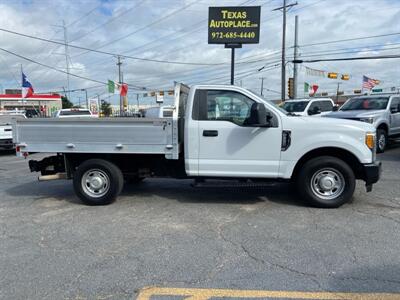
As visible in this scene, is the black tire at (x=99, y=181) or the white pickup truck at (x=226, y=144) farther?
the black tire at (x=99, y=181)

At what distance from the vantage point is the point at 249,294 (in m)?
3.56

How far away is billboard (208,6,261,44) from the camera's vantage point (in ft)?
69.4

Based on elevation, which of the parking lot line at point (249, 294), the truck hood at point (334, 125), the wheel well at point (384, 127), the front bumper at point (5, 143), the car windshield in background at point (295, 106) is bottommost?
the parking lot line at point (249, 294)

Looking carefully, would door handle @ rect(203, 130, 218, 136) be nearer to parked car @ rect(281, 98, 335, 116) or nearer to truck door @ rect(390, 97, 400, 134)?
truck door @ rect(390, 97, 400, 134)

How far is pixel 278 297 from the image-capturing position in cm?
350

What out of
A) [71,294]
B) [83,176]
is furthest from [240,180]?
[71,294]

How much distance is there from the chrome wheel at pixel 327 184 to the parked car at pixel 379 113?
662cm

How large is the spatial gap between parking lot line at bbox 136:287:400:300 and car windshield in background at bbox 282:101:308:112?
13890 mm

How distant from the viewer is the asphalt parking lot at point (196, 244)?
12.4 feet

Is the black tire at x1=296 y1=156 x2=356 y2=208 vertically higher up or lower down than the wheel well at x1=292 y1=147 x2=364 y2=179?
lower down

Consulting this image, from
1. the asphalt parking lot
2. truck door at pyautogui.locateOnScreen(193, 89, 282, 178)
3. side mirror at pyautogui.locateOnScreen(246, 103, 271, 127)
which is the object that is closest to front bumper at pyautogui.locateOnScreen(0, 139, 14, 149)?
the asphalt parking lot

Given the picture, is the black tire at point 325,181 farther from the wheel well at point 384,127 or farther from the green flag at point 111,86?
the green flag at point 111,86

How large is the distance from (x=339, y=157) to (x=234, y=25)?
16363 millimetres

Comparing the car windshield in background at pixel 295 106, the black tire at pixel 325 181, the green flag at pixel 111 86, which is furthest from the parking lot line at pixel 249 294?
the green flag at pixel 111 86
